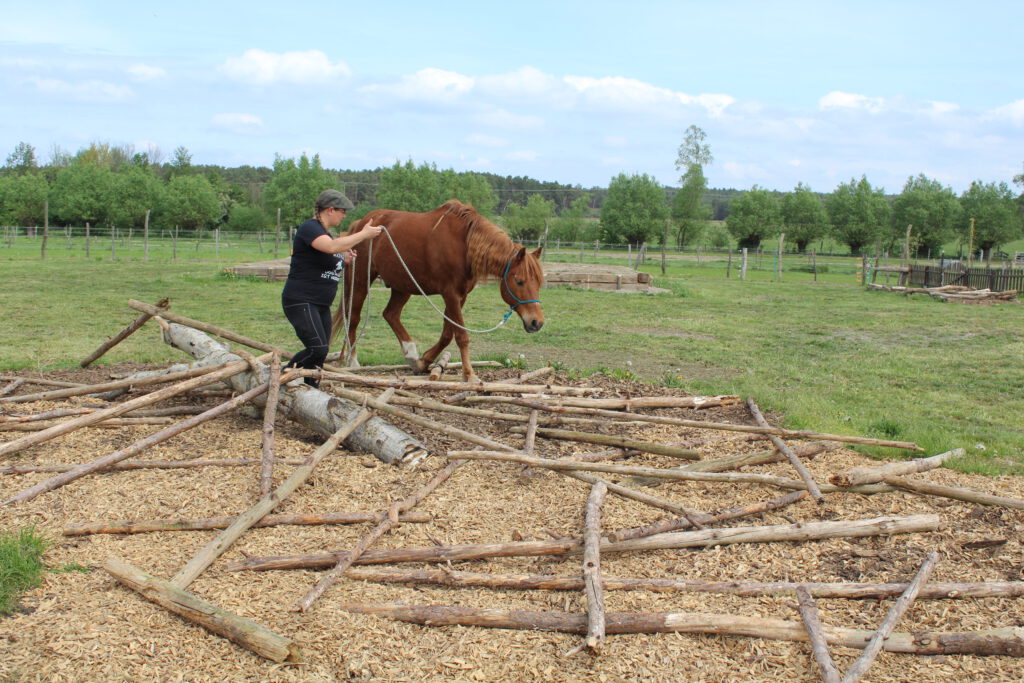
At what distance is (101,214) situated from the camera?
69.4 meters

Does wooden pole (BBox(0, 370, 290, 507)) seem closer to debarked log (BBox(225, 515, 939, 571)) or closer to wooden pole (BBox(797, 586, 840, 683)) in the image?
debarked log (BBox(225, 515, 939, 571))

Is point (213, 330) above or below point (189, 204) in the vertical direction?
below

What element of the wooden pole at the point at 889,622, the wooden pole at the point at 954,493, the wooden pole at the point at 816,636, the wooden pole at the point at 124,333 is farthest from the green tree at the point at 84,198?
the wooden pole at the point at 889,622

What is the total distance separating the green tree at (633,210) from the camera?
7325 cm

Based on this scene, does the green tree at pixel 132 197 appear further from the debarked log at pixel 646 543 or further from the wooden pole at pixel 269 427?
the debarked log at pixel 646 543

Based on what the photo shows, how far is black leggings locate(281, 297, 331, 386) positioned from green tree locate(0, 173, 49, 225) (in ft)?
226

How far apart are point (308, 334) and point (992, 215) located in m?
76.1

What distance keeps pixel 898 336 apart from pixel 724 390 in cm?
762

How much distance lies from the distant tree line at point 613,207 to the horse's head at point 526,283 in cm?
5445

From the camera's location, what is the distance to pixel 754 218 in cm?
7506

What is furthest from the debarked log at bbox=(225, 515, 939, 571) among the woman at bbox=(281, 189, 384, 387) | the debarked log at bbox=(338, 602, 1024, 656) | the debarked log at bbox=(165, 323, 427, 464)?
the woman at bbox=(281, 189, 384, 387)

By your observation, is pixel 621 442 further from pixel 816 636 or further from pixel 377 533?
pixel 816 636

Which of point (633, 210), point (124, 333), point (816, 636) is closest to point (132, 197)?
point (633, 210)

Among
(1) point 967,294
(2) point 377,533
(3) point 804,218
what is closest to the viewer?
(2) point 377,533
